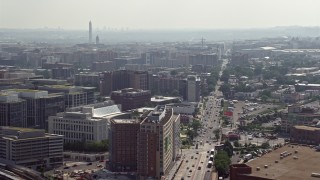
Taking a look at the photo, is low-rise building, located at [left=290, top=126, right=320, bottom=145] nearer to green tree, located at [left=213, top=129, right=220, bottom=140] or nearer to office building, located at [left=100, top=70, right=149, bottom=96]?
green tree, located at [left=213, top=129, right=220, bottom=140]

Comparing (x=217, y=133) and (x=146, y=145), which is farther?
(x=217, y=133)

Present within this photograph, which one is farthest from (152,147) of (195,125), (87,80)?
(87,80)

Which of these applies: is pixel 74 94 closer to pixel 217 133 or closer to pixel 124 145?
pixel 217 133

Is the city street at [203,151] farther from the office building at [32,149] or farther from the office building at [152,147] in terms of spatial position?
the office building at [32,149]

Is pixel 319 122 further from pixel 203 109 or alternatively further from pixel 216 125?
pixel 203 109

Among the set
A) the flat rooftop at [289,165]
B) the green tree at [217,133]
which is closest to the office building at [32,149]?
the green tree at [217,133]

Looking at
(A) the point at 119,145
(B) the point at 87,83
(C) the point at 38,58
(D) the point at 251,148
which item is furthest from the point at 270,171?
(C) the point at 38,58
